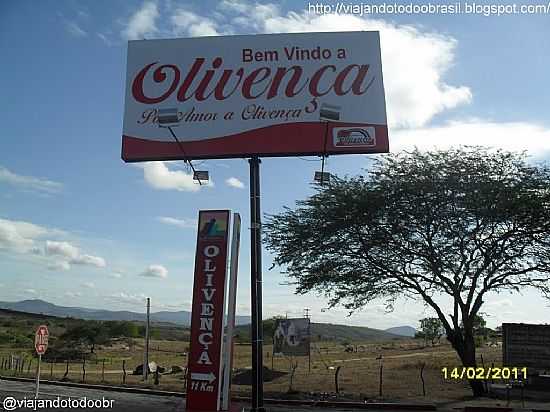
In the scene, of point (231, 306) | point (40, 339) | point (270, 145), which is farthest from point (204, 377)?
point (270, 145)

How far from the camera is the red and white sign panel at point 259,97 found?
55.3ft

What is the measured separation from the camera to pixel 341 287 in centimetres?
2284

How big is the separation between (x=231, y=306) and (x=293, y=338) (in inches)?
486

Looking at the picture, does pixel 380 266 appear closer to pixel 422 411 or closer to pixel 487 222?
pixel 487 222

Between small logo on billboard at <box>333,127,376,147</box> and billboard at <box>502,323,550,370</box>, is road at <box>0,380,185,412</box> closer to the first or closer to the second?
small logo on billboard at <box>333,127,376,147</box>

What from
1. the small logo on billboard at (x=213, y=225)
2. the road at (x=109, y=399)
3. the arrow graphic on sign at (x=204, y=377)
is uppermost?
the small logo on billboard at (x=213, y=225)

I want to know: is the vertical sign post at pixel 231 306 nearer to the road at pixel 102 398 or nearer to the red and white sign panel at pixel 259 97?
the red and white sign panel at pixel 259 97

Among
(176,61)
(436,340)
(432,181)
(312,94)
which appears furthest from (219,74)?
(436,340)

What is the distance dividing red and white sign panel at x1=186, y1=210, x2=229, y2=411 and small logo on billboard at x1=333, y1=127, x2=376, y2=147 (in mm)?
4170

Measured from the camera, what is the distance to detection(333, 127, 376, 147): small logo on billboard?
1667 centimetres

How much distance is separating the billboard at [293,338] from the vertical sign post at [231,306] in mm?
11955
